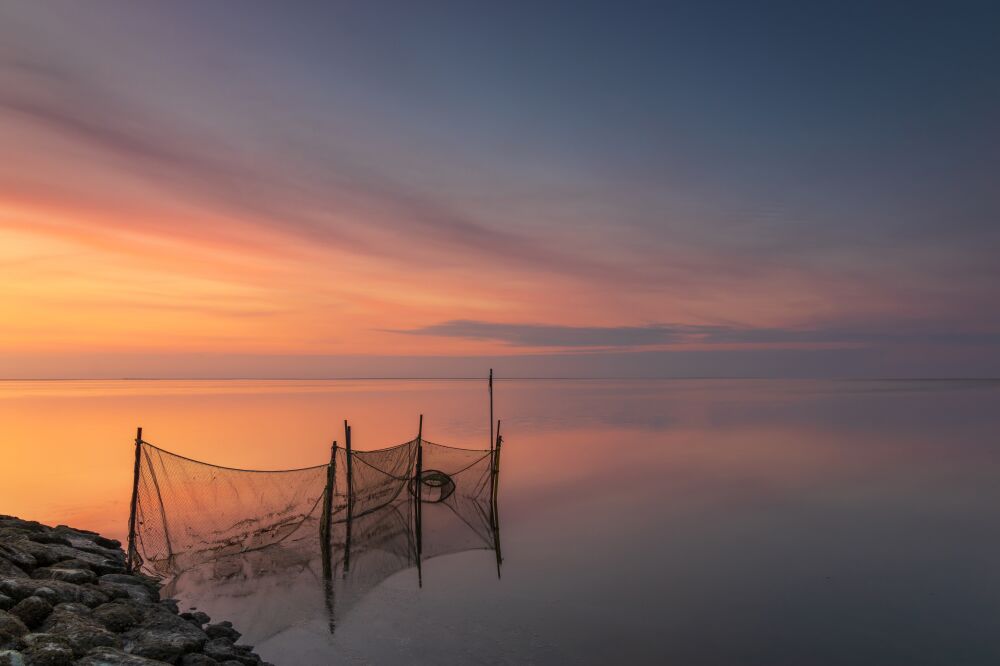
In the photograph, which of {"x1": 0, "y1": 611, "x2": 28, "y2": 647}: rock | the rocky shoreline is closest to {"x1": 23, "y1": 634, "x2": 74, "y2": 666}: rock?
the rocky shoreline

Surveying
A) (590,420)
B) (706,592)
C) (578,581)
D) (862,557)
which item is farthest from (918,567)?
(590,420)

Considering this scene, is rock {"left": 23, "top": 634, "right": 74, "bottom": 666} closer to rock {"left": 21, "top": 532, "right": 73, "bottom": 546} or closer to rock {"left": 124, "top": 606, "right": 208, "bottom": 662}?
rock {"left": 124, "top": 606, "right": 208, "bottom": 662}

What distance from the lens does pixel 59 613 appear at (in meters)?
8.95

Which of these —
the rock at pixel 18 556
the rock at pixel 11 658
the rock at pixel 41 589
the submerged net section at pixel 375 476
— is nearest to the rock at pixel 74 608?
the rock at pixel 41 589

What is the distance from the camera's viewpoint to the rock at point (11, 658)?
678 centimetres

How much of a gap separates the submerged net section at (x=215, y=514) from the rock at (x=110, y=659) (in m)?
7.50

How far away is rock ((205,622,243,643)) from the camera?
10.9 metres

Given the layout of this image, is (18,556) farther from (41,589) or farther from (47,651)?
(47,651)

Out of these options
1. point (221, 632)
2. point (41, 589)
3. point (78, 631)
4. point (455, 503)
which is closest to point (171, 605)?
point (221, 632)

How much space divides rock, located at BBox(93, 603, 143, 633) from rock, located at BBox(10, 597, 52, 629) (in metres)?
0.79

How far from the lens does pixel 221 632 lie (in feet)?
36.1

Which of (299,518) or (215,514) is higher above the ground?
(215,514)

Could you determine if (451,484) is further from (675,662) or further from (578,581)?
(675,662)

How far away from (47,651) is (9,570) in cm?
379
